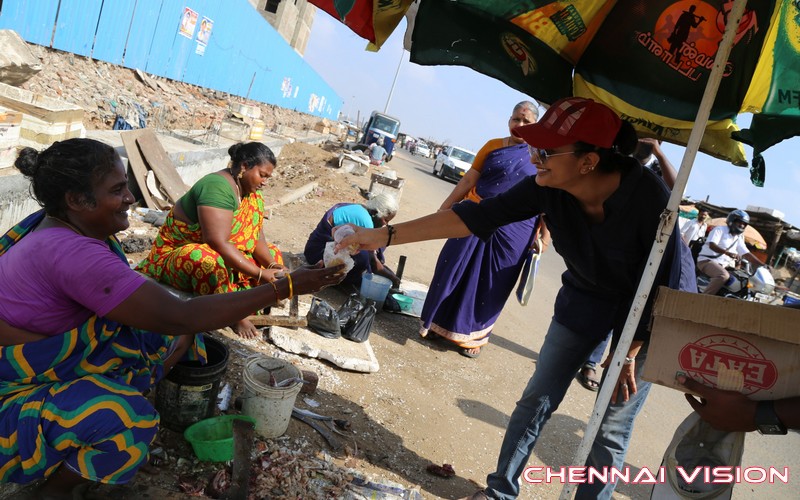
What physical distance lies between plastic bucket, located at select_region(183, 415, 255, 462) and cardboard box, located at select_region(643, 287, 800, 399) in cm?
185

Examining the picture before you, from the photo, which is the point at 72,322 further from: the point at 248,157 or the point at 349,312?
the point at 349,312

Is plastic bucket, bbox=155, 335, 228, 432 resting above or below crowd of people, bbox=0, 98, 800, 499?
below

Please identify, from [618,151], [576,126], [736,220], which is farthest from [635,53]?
[736,220]

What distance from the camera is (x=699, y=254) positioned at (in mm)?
8484

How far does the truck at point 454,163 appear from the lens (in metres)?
25.9

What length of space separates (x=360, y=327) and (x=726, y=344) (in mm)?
2923

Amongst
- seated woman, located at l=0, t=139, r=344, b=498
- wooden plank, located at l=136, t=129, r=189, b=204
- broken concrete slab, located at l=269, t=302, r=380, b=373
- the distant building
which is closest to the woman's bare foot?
broken concrete slab, located at l=269, t=302, r=380, b=373

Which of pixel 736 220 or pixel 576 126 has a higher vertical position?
pixel 736 220

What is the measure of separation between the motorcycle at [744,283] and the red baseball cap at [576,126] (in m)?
6.58

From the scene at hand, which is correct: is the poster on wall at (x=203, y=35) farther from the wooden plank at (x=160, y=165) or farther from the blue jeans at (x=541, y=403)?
the blue jeans at (x=541, y=403)

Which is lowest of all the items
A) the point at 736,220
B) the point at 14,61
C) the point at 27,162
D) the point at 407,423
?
the point at 407,423

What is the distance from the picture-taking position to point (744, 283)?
25.2 feet

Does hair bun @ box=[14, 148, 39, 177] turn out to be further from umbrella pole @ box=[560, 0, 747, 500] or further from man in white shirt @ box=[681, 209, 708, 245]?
man in white shirt @ box=[681, 209, 708, 245]

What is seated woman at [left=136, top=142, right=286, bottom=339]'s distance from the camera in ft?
12.0
